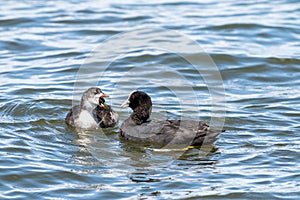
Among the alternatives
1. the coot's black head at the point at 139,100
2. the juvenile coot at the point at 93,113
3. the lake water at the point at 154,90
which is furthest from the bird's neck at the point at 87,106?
the coot's black head at the point at 139,100

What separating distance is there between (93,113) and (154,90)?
2310mm

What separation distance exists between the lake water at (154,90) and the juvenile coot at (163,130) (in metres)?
0.19

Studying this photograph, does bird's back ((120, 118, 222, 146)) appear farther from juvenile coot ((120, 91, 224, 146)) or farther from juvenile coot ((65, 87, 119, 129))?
juvenile coot ((65, 87, 119, 129))

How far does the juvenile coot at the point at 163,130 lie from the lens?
35.3ft

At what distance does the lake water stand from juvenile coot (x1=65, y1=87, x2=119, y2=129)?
0.61 ft

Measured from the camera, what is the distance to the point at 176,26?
61.2 feet

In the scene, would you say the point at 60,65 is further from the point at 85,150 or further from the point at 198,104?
the point at 85,150

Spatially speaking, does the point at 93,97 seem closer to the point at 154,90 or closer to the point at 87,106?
the point at 87,106

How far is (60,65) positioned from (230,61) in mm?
4035

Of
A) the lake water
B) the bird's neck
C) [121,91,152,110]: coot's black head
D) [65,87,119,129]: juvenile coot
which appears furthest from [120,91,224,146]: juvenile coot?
the bird's neck

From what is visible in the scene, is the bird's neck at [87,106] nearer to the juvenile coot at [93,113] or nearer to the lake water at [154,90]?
the juvenile coot at [93,113]

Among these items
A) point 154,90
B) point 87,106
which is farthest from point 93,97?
point 154,90

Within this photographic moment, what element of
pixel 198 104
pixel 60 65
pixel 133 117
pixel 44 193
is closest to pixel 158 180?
pixel 44 193

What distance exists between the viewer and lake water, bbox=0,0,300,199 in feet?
30.8
